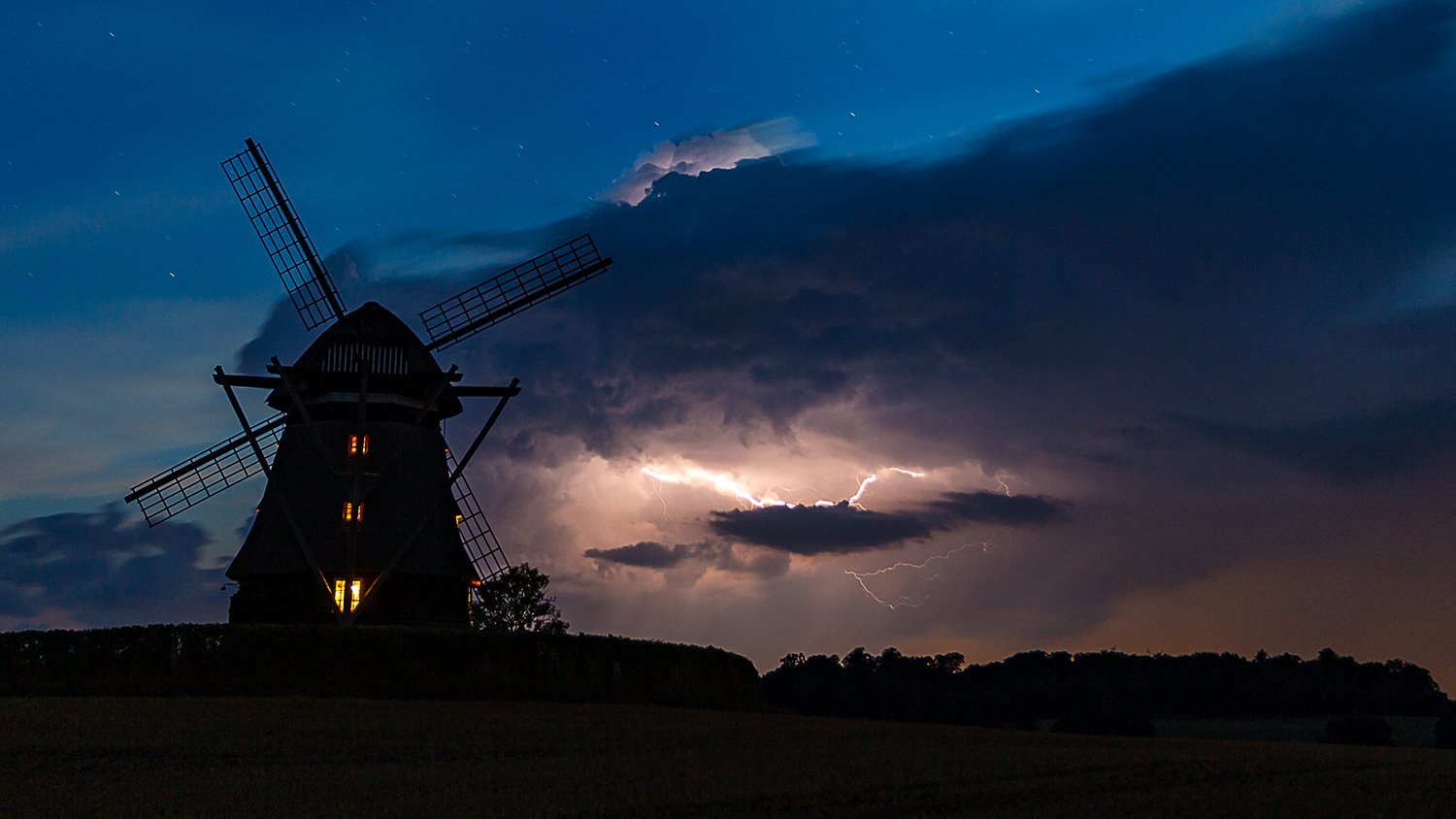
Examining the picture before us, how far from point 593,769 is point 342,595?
2197 centimetres

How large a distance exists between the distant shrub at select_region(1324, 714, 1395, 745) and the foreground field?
102 feet

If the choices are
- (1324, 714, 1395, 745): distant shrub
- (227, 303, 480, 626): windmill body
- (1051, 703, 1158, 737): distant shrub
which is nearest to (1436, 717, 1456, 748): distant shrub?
(1324, 714, 1395, 745): distant shrub

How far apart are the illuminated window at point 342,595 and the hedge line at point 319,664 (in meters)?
3.15

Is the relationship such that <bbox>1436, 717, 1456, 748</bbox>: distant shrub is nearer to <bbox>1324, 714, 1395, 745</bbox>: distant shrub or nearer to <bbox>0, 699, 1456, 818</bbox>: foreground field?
<bbox>1324, 714, 1395, 745</bbox>: distant shrub

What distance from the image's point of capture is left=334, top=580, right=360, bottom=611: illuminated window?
126ft

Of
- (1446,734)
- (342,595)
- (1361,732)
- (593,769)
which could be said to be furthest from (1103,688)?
(593,769)

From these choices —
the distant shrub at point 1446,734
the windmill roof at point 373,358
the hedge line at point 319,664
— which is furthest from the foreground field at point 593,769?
the distant shrub at point 1446,734

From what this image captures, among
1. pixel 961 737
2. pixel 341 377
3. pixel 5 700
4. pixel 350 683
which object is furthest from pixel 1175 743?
pixel 5 700

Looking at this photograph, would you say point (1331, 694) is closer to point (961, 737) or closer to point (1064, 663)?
point (1064, 663)

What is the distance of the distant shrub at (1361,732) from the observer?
5878 centimetres

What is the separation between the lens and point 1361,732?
5934cm

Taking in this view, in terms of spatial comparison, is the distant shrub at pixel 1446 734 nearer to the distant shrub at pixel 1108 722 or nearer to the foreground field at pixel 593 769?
the distant shrub at pixel 1108 722

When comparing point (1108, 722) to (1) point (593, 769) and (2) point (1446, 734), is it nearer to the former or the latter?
(2) point (1446, 734)

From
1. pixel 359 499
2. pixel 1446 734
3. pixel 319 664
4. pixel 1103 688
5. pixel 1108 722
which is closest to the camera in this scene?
pixel 319 664
